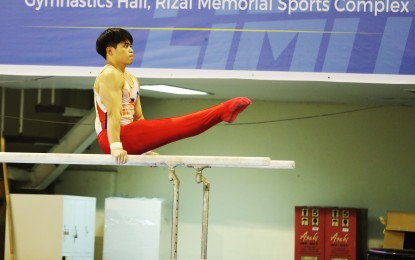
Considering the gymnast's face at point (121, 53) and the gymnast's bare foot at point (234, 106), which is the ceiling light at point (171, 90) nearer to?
the gymnast's face at point (121, 53)

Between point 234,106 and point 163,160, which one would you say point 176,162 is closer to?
point 163,160

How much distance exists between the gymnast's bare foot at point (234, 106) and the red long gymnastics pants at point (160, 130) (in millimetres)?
91

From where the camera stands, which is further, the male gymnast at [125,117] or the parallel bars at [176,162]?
the male gymnast at [125,117]

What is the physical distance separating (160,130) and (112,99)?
30cm

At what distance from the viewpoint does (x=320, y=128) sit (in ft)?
31.9

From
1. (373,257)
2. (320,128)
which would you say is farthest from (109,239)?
(373,257)

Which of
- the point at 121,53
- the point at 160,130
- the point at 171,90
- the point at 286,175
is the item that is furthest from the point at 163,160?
the point at 286,175

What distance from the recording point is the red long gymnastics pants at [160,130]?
4660 mm

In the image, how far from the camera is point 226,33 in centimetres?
675

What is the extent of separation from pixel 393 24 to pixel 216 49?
1.32 meters

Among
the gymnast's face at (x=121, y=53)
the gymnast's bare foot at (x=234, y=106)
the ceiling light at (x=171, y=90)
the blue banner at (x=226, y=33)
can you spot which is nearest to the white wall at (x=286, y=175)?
the ceiling light at (x=171, y=90)

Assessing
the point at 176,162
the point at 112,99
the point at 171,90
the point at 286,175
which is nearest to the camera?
the point at 176,162

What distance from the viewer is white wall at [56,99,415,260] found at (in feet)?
31.2

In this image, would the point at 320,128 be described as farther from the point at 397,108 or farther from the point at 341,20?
the point at 341,20
